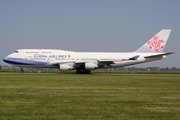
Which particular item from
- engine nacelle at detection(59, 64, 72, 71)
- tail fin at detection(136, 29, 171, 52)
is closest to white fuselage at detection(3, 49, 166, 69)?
engine nacelle at detection(59, 64, 72, 71)

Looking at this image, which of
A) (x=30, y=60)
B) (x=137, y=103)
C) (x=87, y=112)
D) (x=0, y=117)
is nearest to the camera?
(x=0, y=117)

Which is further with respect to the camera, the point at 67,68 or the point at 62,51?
the point at 62,51

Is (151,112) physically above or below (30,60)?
below

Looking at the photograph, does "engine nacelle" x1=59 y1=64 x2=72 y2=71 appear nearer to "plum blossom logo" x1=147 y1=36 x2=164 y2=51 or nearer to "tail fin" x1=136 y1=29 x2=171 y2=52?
"tail fin" x1=136 y1=29 x2=171 y2=52

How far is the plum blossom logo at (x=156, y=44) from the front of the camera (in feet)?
130

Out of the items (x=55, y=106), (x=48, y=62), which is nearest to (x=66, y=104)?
(x=55, y=106)

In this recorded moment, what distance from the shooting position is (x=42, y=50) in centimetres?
3778

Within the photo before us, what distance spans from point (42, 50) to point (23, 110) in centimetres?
3051

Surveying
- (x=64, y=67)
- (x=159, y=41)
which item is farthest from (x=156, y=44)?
(x=64, y=67)

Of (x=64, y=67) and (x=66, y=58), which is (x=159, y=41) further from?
(x=64, y=67)

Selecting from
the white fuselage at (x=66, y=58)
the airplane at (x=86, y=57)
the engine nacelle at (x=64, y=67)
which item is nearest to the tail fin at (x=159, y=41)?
the airplane at (x=86, y=57)

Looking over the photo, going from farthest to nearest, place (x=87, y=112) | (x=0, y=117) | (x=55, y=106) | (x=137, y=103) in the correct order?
(x=137, y=103), (x=55, y=106), (x=87, y=112), (x=0, y=117)

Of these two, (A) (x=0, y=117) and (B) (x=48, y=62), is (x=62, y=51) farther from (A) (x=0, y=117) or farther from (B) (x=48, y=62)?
(A) (x=0, y=117)

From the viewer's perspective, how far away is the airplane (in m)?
36.0
